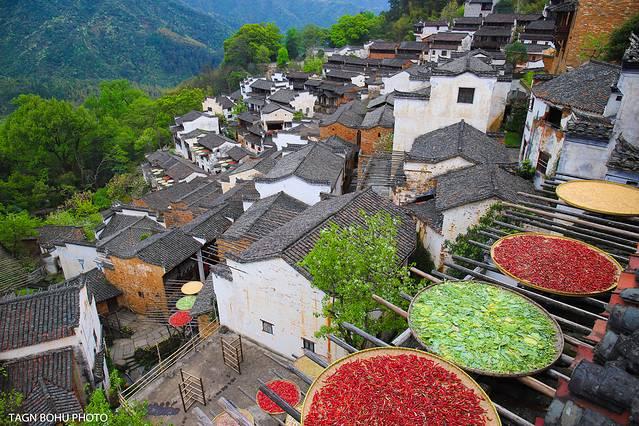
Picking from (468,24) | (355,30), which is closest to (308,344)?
(468,24)

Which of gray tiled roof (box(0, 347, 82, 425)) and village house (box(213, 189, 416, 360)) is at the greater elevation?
village house (box(213, 189, 416, 360))

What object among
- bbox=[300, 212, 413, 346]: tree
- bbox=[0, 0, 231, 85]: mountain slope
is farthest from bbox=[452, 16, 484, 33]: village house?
bbox=[0, 0, 231, 85]: mountain slope

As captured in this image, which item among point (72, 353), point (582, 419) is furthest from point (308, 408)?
point (72, 353)

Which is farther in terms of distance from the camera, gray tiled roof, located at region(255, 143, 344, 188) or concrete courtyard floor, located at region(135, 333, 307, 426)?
gray tiled roof, located at region(255, 143, 344, 188)

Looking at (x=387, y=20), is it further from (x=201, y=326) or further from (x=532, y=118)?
(x=201, y=326)

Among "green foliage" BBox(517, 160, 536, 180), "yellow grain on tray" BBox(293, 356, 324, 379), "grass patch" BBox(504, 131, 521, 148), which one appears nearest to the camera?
"yellow grain on tray" BBox(293, 356, 324, 379)

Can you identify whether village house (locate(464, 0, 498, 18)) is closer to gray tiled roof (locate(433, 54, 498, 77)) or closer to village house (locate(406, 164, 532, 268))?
gray tiled roof (locate(433, 54, 498, 77))

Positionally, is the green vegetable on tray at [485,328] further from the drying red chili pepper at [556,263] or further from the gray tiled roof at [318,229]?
the gray tiled roof at [318,229]

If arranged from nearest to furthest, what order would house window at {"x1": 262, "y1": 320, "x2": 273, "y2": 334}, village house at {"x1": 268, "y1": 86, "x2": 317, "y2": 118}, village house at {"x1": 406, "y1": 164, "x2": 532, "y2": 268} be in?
village house at {"x1": 406, "y1": 164, "x2": 532, "y2": 268}
house window at {"x1": 262, "y1": 320, "x2": 273, "y2": 334}
village house at {"x1": 268, "y1": 86, "x2": 317, "y2": 118}
